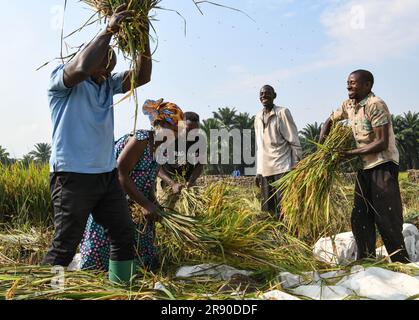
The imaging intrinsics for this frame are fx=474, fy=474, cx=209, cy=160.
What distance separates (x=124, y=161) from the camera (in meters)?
2.72

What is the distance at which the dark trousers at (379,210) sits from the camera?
10.9 ft

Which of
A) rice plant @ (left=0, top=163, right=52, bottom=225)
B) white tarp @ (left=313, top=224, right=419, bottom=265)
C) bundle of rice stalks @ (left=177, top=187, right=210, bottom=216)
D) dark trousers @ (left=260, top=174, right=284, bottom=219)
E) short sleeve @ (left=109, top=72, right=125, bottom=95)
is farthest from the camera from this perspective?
rice plant @ (left=0, top=163, right=52, bottom=225)

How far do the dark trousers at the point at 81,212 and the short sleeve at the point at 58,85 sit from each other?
1.30 ft

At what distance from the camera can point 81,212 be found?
7.53ft

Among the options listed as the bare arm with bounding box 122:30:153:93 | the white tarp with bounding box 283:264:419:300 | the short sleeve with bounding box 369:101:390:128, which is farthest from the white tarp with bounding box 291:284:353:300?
the short sleeve with bounding box 369:101:390:128

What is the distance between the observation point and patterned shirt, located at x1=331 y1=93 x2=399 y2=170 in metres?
3.40

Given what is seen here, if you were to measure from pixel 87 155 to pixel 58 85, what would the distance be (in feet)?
1.19

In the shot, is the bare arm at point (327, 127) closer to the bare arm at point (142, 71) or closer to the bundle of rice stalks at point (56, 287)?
the bare arm at point (142, 71)

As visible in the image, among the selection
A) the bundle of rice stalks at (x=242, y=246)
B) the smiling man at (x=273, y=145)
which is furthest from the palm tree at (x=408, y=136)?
the bundle of rice stalks at (x=242, y=246)

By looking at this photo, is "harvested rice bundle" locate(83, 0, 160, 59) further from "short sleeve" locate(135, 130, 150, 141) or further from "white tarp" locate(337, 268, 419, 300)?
"white tarp" locate(337, 268, 419, 300)

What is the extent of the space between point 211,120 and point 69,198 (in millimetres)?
37862

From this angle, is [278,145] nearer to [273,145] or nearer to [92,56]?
[273,145]
